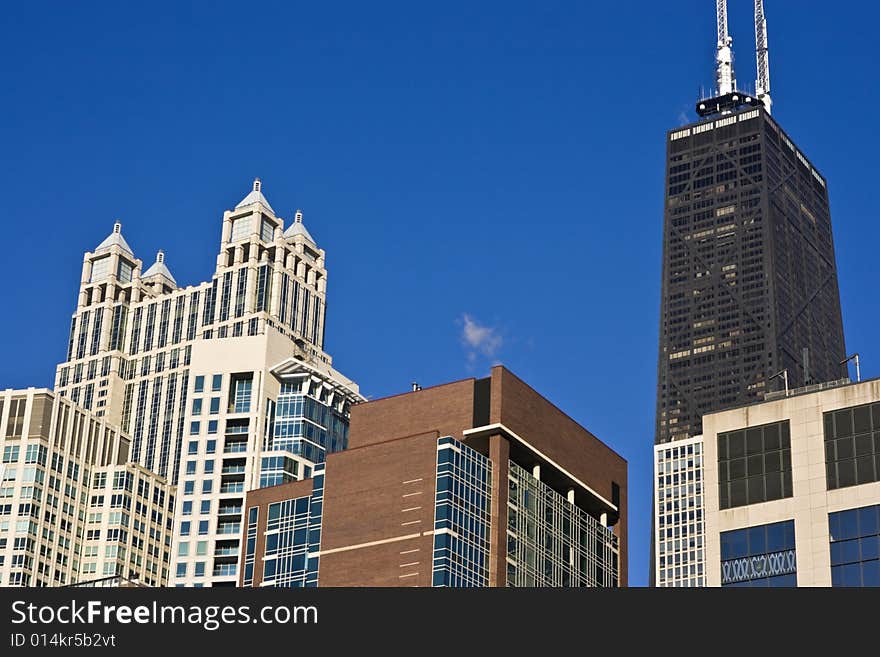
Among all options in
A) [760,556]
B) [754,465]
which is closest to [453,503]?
[754,465]

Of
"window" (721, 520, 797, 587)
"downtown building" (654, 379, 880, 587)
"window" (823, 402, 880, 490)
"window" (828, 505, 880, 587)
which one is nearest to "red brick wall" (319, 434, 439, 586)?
"downtown building" (654, 379, 880, 587)

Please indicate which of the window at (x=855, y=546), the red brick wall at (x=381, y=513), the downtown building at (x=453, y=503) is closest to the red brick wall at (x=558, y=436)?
the downtown building at (x=453, y=503)

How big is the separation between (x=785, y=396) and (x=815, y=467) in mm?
8564

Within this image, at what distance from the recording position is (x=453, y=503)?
548 ft

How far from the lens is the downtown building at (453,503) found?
547 feet

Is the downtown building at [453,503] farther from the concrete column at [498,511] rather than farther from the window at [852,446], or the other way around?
the window at [852,446]

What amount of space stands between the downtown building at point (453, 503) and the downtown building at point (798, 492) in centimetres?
A: 6097

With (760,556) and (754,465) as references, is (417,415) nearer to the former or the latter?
(754,465)

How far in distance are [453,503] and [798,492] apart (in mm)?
68599

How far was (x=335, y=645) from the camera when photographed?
3794 cm

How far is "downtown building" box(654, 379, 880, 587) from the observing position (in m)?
99.5

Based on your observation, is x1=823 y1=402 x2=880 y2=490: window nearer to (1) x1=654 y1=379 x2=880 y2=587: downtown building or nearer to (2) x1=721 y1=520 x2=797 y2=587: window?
(1) x1=654 y1=379 x2=880 y2=587: downtown building

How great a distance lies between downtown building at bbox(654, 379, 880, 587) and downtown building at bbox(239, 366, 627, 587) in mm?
60974

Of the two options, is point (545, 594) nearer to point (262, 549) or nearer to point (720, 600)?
point (720, 600)
